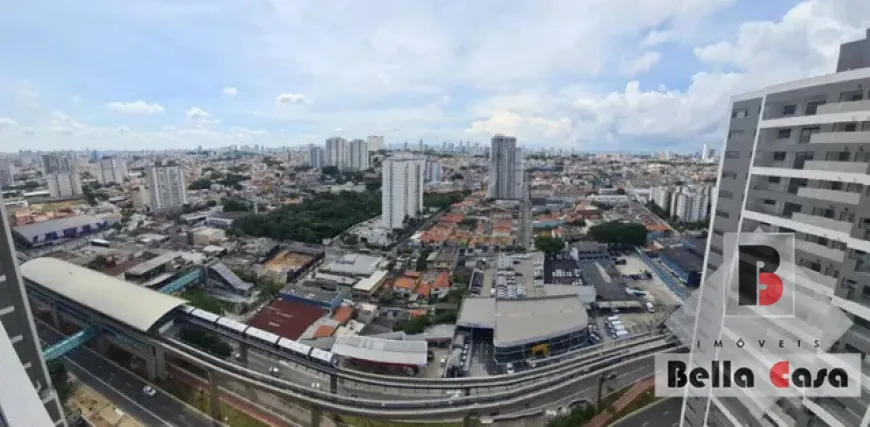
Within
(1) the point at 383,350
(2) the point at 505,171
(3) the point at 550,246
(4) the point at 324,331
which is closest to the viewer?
(1) the point at 383,350

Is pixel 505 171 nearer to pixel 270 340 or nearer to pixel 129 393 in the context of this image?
pixel 270 340

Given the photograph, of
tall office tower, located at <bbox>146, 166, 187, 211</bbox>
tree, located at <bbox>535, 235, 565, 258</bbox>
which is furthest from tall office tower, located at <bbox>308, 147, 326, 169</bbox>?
tree, located at <bbox>535, 235, 565, 258</bbox>

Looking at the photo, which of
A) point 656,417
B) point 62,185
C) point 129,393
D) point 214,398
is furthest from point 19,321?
point 62,185

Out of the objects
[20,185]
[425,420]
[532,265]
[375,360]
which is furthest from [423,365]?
[20,185]

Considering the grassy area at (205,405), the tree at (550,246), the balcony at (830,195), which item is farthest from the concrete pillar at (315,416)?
the tree at (550,246)

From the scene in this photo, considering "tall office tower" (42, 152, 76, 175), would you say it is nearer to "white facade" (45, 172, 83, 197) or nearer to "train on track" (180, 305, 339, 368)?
"white facade" (45, 172, 83, 197)

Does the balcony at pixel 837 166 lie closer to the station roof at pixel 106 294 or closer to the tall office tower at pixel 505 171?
the station roof at pixel 106 294
